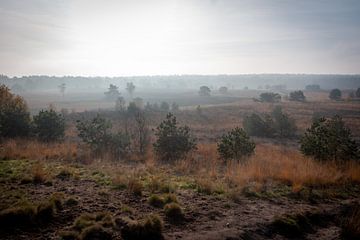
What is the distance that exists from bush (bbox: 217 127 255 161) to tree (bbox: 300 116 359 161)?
298 centimetres

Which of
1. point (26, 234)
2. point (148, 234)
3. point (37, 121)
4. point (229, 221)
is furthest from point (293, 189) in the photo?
point (37, 121)

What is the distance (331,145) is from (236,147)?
4.51m

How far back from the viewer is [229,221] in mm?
7332

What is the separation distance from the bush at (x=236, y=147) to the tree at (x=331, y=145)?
2984 millimetres

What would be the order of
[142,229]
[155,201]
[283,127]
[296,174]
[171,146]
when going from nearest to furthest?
1. [142,229]
2. [155,201]
3. [296,174]
4. [171,146]
5. [283,127]

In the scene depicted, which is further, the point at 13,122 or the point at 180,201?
the point at 13,122

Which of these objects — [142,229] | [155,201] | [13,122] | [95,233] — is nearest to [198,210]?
[155,201]

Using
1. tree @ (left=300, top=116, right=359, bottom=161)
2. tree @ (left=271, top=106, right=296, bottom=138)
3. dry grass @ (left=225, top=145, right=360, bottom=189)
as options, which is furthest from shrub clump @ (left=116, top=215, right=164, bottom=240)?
tree @ (left=271, top=106, right=296, bottom=138)

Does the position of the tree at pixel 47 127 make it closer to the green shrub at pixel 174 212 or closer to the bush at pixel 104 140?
the bush at pixel 104 140

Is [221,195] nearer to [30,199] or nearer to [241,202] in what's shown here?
[241,202]

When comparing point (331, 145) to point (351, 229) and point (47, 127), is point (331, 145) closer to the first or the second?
point (351, 229)

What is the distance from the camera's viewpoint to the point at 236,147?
51.2ft

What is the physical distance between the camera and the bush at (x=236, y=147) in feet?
50.5

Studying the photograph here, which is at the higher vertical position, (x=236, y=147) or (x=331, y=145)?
(x=331, y=145)
